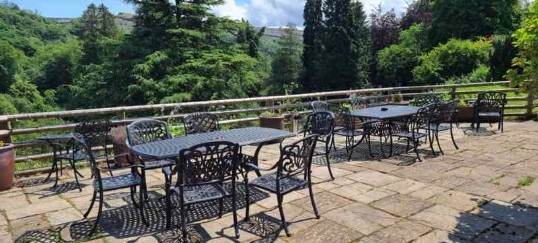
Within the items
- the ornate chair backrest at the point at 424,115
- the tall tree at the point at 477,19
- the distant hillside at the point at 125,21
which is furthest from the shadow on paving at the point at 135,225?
the tall tree at the point at 477,19

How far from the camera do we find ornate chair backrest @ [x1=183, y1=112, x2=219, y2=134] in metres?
4.35

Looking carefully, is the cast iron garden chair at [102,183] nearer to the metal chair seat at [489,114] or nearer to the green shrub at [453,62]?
the metal chair seat at [489,114]

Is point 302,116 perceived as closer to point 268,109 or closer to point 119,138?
point 268,109

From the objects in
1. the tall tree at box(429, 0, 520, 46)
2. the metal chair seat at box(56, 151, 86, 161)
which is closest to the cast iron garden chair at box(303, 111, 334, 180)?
the metal chair seat at box(56, 151, 86, 161)

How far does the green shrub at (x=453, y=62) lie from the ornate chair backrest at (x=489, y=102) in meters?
10.0

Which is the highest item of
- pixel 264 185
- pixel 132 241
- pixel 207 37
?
pixel 207 37

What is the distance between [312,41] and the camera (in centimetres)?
3031

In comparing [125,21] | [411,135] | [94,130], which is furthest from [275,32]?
[94,130]

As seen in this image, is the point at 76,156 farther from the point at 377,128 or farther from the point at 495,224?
the point at 495,224

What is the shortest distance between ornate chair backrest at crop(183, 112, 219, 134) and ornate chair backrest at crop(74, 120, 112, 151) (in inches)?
35.3

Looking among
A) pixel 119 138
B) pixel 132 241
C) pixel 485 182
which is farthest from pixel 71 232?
pixel 485 182

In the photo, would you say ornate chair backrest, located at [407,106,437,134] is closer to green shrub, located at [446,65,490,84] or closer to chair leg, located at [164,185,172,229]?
chair leg, located at [164,185,172,229]

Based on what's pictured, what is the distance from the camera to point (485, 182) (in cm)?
396

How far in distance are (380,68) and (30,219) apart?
22.4 metres
